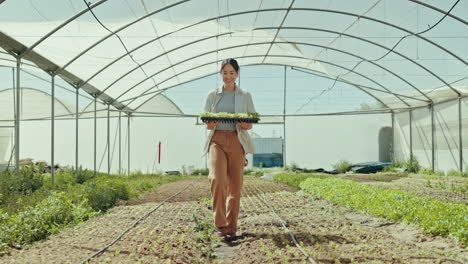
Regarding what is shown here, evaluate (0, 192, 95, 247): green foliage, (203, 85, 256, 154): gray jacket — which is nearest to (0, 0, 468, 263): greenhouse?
(0, 192, 95, 247): green foliage

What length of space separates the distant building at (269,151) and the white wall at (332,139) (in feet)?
2.74

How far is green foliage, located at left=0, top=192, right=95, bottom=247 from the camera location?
4495 millimetres

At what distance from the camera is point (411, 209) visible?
5.63m

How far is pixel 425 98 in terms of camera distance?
53.3ft

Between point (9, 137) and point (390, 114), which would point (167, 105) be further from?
point (390, 114)

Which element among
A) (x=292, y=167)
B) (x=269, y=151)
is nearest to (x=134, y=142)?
(x=269, y=151)

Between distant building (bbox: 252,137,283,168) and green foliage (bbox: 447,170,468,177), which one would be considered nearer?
green foliage (bbox: 447,170,468,177)

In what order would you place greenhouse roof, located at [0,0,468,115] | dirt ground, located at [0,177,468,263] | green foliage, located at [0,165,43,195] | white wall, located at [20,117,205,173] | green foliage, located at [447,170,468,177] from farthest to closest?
white wall, located at [20,117,205,173]
green foliage, located at [447,170,468,177]
greenhouse roof, located at [0,0,468,115]
green foliage, located at [0,165,43,195]
dirt ground, located at [0,177,468,263]

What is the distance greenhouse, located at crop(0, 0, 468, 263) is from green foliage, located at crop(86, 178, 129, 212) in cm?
4

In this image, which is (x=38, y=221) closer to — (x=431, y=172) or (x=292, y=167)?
(x=431, y=172)

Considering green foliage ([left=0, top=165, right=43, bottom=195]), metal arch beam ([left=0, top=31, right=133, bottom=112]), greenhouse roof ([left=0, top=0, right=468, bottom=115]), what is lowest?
green foliage ([left=0, top=165, right=43, bottom=195])

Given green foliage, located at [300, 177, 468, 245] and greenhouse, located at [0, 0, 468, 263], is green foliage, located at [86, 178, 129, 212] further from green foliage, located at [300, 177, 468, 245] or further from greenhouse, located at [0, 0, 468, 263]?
green foliage, located at [300, 177, 468, 245]

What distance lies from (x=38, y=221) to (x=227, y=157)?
2.37 metres

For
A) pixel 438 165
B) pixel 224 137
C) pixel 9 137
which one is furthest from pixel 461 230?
pixel 9 137
